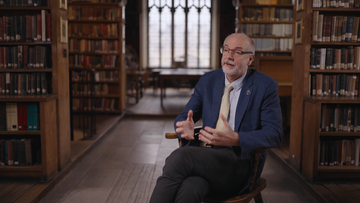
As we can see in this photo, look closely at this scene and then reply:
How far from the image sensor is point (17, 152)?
3.15 m

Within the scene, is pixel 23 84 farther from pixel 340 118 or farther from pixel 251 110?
pixel 340 118

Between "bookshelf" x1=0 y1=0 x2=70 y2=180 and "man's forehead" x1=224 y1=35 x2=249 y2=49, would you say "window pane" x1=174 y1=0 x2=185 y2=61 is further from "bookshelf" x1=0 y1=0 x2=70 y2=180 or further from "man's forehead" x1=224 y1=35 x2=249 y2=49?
"man's forehead" x1=224 y1=35 x2=249 y2=49

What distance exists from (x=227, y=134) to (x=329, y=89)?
2001mm

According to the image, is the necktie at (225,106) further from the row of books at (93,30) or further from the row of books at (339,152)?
the row of books at (93,30)

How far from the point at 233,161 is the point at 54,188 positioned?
196 centimetres

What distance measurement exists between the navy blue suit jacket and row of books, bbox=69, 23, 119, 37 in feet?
16.2

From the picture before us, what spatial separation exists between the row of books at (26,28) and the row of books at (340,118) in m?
2.69

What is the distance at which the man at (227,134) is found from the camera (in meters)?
1.71

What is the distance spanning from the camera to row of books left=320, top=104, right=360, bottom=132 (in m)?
3.17

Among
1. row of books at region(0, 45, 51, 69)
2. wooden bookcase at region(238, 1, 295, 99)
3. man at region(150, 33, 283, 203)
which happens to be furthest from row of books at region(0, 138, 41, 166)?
wooden bookcase at region(238, 1, 295, 99)

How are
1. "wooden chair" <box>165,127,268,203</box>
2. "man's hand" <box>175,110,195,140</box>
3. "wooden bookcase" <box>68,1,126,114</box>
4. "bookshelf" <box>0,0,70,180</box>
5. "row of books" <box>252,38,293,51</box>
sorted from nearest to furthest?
"wooden chair" <box>165,127,268,203</box>, "man's hand" <box>175,110,195,140</box>, "bookshelf" <box>0,0,70,180</box>, "wooden bookcase" <box>68,1,126,114</box>, "row of books" <box>252,38,293,51</box>

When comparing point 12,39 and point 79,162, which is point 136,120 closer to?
point 79,162

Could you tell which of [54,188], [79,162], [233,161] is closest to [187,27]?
[79,162]

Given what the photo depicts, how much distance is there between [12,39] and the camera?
327 cm
